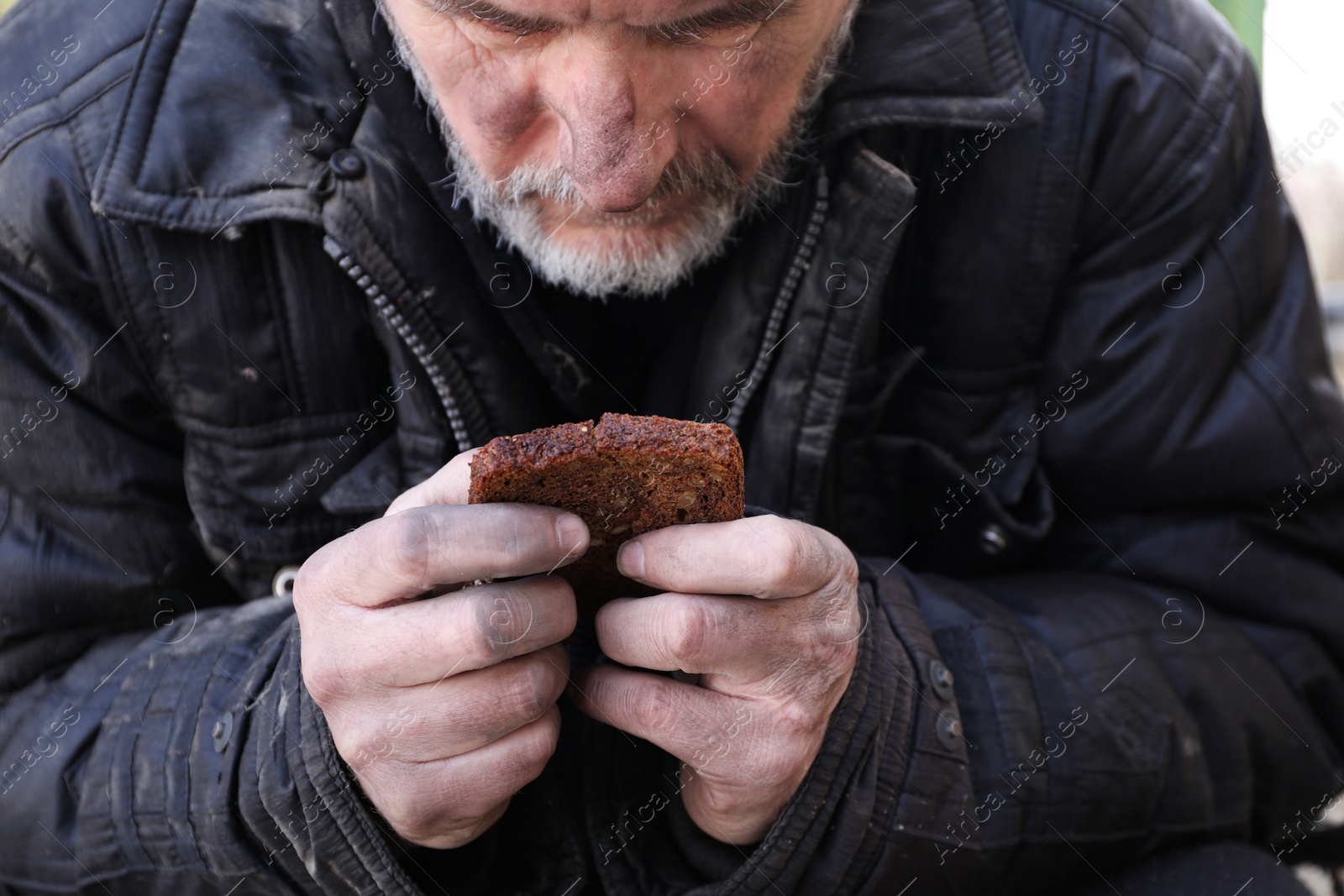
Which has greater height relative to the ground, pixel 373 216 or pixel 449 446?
pixel 373 216

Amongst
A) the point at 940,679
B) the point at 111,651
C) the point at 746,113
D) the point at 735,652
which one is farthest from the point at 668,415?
the point at 111,651

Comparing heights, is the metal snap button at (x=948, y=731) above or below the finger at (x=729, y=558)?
below

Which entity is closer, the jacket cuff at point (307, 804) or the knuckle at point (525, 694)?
the knuckle at point (525, 694)

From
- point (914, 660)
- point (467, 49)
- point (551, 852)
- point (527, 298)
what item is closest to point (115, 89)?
point (467, 49)

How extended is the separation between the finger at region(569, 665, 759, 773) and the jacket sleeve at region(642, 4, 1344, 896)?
41 centimetres

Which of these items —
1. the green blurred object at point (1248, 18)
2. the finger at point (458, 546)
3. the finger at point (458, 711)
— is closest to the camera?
the finger at point (458, 546)

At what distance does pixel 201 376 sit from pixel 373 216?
457 mm

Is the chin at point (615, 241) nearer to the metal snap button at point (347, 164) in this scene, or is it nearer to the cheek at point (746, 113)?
the cheek at point (746, 113)

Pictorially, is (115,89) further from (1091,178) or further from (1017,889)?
(1017,889)

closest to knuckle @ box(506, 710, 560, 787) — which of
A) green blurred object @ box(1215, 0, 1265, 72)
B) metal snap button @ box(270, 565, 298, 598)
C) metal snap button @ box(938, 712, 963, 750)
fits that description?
metal snap button @ box(938, 712, 963, 750)

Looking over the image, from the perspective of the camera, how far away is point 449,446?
1.96 metres

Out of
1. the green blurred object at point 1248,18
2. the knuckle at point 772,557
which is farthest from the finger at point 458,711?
the green blurred object at point 1248,18

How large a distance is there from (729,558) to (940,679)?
622 mm

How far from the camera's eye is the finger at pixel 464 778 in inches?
54.3
